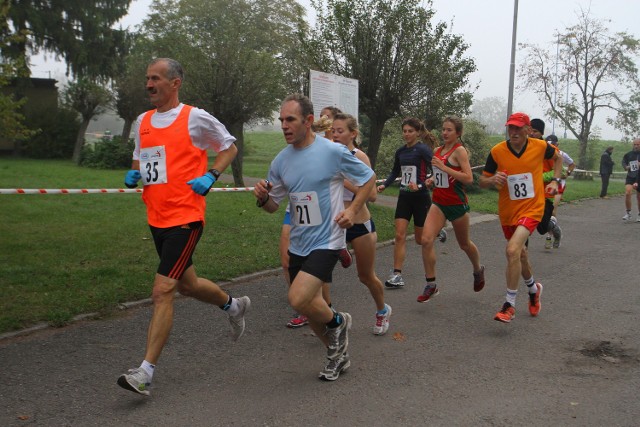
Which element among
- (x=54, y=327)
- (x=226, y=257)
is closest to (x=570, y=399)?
(x=54, y=327)

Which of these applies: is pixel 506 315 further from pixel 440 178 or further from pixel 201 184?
pixel 201 184

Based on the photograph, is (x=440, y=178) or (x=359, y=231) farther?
(x=440, y=178)

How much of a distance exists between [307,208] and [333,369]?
3.85ft

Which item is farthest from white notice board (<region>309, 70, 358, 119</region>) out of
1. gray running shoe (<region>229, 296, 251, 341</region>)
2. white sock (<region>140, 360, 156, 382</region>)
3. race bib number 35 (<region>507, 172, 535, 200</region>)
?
white sock (<region>140, 360, 156, 382</region>)

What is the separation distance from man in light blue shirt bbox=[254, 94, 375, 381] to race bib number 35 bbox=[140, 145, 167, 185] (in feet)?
2.18

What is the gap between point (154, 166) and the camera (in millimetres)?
4434

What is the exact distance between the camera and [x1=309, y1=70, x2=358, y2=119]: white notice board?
1199 cm

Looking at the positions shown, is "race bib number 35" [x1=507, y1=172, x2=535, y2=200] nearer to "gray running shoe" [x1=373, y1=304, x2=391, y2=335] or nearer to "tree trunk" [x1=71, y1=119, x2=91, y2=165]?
"gray running shoe" [x1=373, y1=304, x2=391, y2=335]

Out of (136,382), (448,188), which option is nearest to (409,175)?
(448,188)

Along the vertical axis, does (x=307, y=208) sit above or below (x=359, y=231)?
above

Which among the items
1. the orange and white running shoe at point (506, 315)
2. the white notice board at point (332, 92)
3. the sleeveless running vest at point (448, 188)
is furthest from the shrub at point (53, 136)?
the orange and white running shoe at point (506, 315)

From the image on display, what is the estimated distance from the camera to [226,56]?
17844 millimetres

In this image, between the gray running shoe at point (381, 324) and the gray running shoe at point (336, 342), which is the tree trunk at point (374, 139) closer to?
the gray running shoe at point (381, 324)

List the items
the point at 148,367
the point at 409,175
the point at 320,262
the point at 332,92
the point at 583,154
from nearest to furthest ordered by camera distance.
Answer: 1. the point at 148,367
2. the point at 320,262
3. the point at 409,175
4. the point at 332,92
5. the point at 583,154
